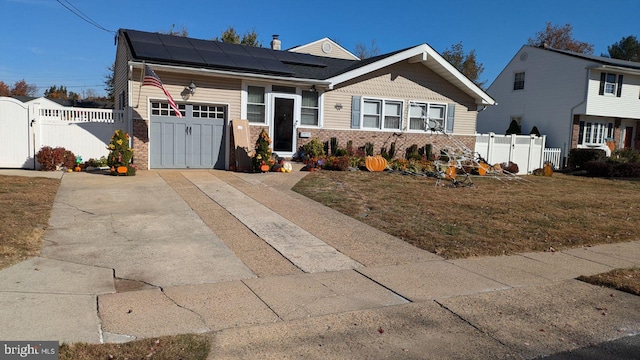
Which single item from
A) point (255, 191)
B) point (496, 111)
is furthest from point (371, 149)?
point (496, 111)

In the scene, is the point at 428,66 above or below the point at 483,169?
above

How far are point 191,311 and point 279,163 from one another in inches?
444

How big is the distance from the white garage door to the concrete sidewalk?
6453mm

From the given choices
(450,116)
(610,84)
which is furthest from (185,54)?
(610,84)

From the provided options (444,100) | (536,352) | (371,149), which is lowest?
(536,352)

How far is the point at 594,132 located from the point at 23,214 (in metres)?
30.0

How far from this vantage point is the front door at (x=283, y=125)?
17.0 meters

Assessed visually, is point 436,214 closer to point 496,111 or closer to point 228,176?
point 228,176

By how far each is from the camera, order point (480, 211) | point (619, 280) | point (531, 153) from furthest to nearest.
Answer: point (531, 153)
point (480, 211)
point (619, 280)

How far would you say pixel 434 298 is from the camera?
5223mm

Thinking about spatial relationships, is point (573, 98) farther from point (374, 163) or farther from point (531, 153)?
point (374, 163)

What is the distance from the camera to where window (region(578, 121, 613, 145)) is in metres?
27.4

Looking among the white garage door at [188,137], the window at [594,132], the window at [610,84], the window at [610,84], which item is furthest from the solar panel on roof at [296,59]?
the window at [610,84]

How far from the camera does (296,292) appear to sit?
5246 millimetres
